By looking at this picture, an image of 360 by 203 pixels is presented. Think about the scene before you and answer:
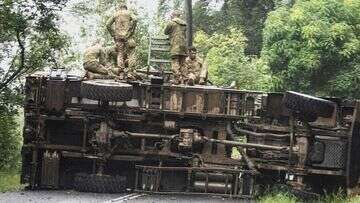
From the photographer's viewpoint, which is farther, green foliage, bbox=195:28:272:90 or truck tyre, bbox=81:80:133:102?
green foliage, bbox=195:28:272:90

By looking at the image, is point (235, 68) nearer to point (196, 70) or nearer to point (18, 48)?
point (18, 48)

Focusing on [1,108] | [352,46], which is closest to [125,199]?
[1,108]

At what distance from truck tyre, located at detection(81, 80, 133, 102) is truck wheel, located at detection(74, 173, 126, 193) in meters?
1.34

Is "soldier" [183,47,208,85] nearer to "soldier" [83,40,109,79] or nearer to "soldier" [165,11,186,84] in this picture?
"soldier" [165,11,186,84]

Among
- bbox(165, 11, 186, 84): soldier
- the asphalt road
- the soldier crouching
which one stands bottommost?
the asphalt road

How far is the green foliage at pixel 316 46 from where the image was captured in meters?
25.4

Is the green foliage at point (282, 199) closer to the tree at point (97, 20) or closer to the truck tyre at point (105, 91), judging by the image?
the truck tyre at point (105, 91)

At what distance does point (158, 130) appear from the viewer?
43.8ft

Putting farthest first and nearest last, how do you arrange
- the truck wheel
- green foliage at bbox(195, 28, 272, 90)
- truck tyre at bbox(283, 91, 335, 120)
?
green foliage at bbox(195, 28, 272, 90), the truck wheel, truck tyre at bbox(283, 91, 335, 120)

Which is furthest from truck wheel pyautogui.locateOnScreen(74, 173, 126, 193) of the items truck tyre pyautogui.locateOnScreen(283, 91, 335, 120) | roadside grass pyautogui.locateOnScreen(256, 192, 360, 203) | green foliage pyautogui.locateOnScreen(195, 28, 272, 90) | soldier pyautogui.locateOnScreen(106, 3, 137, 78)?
green foliage pyautogui.locateOnScreen(195, 28, 272, 90)

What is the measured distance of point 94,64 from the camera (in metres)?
13.5

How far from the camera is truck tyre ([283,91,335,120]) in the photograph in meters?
11.0

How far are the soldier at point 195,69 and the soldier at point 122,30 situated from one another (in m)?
1.33

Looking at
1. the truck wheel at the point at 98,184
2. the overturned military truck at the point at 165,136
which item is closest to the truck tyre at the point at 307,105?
the overturned military truck at the point at 165,136
